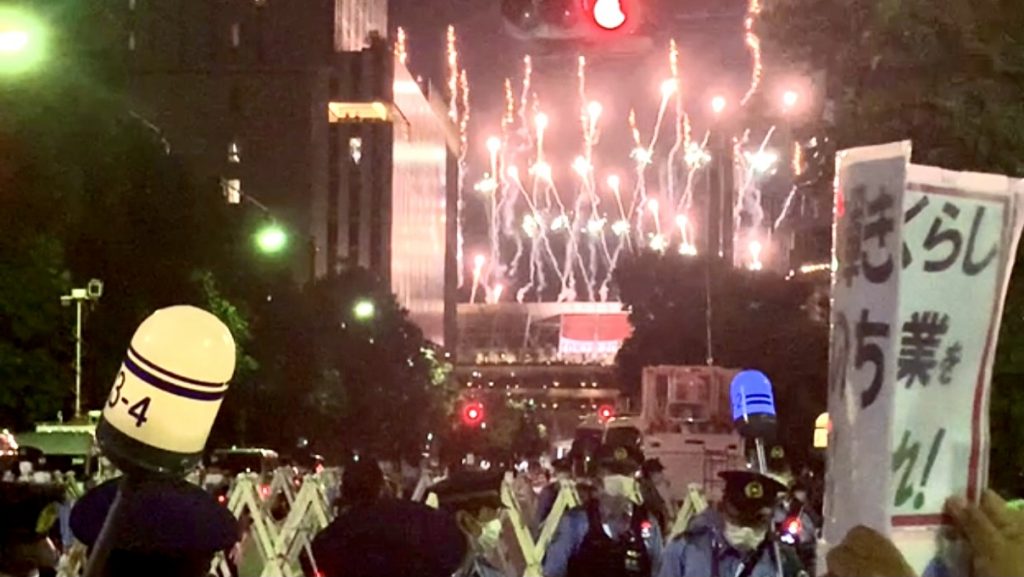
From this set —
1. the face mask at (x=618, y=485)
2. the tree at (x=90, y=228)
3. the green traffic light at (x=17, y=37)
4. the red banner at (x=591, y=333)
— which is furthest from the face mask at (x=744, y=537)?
the red banner at (x=591, y=333)

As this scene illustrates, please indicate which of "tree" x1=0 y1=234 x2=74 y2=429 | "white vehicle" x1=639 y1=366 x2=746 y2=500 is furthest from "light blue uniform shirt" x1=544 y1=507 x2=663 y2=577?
"tree" x1=0 y1=234 x2=74 y2=429

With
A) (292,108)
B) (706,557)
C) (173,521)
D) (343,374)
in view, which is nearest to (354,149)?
(292,108)

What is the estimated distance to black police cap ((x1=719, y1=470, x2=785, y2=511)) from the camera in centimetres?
857

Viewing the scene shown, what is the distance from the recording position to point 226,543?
441 centimetres

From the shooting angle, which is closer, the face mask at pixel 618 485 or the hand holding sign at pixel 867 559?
the hand holding sign at pixel 867 559

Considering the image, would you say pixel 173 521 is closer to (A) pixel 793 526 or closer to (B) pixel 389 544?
(B) pixel 389 544

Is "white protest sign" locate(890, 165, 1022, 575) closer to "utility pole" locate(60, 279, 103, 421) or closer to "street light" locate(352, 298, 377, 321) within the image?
"utility pole" locate(60, 279, 103, 421)

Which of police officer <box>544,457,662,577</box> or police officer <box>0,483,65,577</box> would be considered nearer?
police officer <box>0,483,65,577</box>

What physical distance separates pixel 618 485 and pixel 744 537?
3602 millimetres

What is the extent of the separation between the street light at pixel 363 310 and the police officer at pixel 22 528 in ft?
191

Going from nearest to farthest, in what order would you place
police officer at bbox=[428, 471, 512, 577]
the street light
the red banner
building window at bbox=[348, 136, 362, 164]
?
police officer at bbox=[428, 471, 512, 577], the street light, building window at bbox=[348, 136, 362, 164], the red banner

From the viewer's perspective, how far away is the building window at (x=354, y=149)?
9919 cm

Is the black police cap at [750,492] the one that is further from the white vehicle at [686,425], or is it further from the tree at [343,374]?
the tree at [343,374]

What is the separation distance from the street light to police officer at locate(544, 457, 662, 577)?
5154 cm
